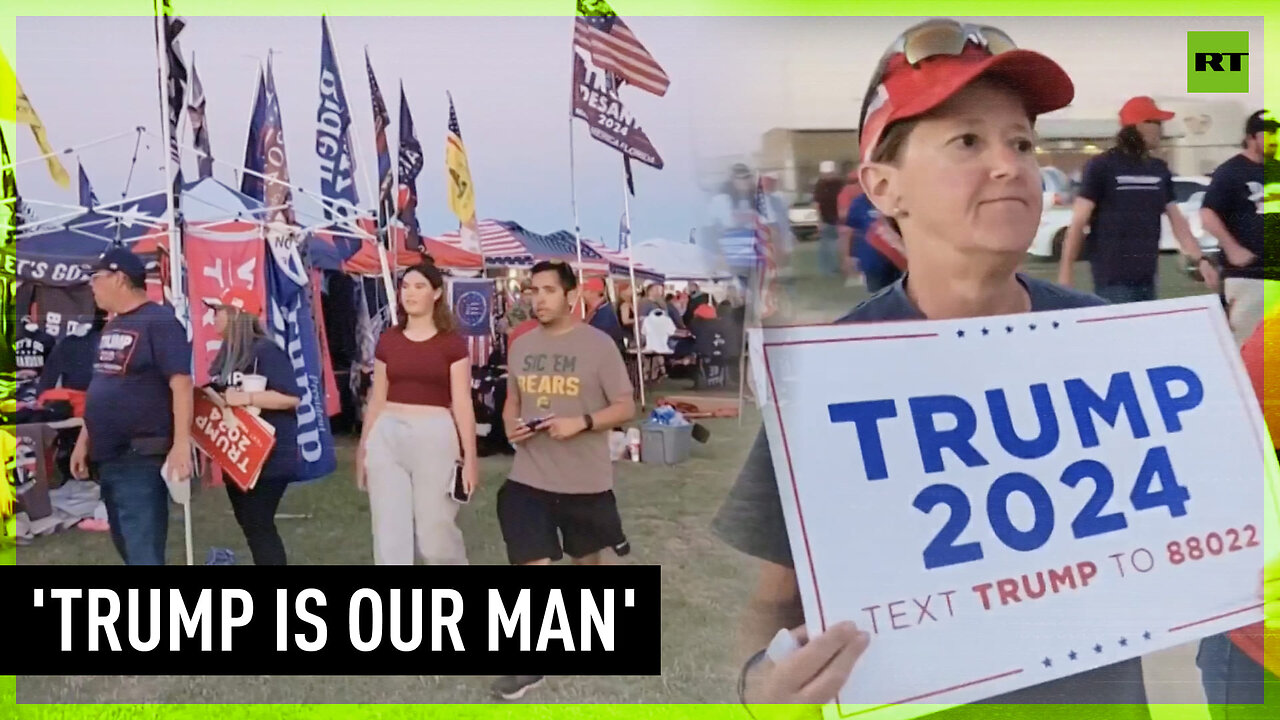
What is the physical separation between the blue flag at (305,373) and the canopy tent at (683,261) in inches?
29.5

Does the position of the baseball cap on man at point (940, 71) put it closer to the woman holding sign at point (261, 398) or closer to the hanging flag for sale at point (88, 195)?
the woman holding sign at point (261, 398)

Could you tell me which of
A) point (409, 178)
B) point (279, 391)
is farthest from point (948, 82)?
point (279, 391)

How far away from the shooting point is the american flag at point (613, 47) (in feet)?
7.30

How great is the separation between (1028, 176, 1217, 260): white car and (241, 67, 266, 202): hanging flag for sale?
5.50 feet

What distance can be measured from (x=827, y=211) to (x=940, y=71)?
0.38 meters

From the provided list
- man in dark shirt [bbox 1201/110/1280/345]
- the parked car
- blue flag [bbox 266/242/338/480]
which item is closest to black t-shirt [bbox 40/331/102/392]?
blue flag [bbox 266/242/338/480]

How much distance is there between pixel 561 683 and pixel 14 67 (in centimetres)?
179

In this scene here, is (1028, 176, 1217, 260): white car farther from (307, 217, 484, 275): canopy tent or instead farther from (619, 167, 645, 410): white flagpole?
(307, 217, 484, 275): canopy tent

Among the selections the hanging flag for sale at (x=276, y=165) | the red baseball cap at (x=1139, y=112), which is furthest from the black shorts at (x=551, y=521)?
the red baseball cap at (x=1139, y=112)

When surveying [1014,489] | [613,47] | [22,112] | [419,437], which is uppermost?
[613,47]


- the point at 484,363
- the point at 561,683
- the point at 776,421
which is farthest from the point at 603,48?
the point at 561,683

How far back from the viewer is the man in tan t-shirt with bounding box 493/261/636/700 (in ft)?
7.38

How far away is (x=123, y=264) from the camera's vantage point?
87.2 inches
